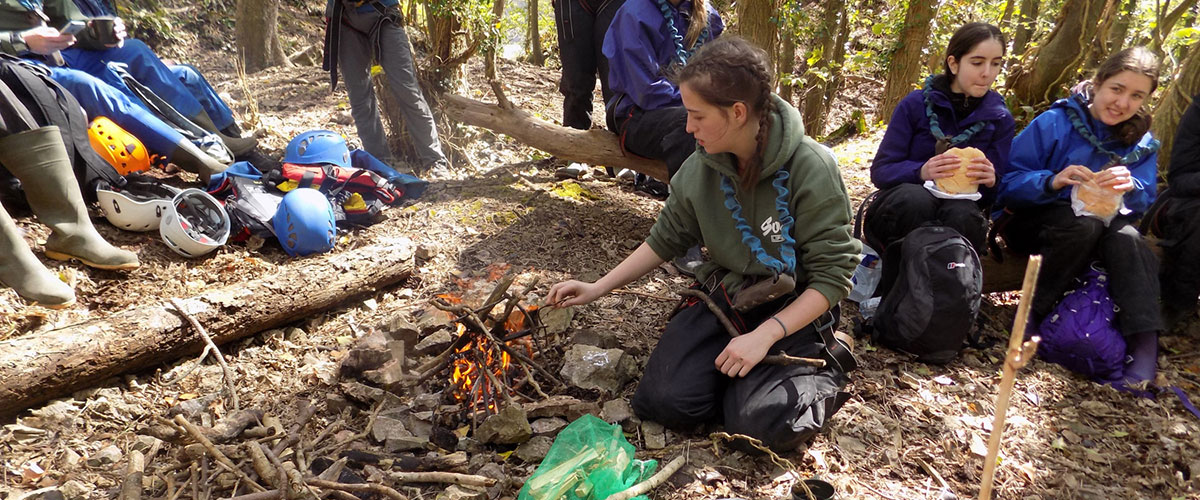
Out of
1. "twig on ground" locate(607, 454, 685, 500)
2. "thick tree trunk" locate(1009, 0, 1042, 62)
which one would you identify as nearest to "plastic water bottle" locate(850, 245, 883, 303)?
"twig on ground" locate(607, 454, 685, 500)

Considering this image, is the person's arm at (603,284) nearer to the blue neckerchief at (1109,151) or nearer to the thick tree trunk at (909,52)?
the blue neckerchief at (1109,151)

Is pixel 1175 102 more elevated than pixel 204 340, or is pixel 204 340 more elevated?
pixel 1175 102

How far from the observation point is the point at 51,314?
3312 mm

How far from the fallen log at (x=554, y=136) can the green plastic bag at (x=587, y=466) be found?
8.12 ft

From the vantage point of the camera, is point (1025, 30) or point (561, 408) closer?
point (561, 408)

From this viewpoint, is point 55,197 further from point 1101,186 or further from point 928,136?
point 1101,186

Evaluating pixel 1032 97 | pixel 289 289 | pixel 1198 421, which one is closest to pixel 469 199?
pixel 289 289

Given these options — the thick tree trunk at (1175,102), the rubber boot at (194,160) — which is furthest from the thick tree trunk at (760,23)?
the rubber boot at (194,160)

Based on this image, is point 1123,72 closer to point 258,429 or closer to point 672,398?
point 672,398

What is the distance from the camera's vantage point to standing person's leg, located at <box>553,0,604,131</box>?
5.17 metres

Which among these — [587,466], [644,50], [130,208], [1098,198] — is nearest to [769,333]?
[587,466]

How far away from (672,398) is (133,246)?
334 cm

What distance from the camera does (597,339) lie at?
3191 millimetres

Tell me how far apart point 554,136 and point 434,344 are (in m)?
2.35
